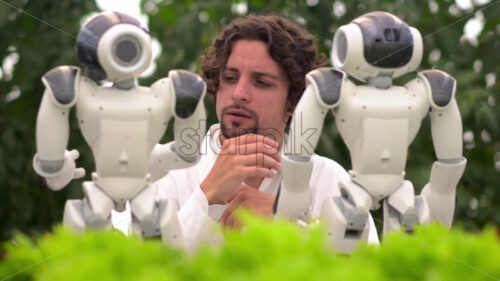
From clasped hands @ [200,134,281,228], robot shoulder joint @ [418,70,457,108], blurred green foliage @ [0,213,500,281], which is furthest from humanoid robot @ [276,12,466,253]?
blurred green foliage @ [0,213,500,281]

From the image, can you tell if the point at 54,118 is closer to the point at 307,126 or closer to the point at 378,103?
the point at 307,126

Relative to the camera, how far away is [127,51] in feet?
4.41

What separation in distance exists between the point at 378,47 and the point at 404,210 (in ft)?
1.20

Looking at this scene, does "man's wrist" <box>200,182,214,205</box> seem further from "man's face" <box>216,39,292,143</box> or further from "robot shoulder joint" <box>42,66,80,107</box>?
"robot shoulder joint" <box>42,66,80,107</box>

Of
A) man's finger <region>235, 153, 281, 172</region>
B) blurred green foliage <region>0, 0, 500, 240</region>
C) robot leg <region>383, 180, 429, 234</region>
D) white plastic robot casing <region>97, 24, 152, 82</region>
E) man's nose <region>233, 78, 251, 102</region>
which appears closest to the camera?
white plastic robot casing <region>97, 24, 152, 82</region>

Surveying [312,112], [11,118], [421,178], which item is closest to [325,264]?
[312,112]

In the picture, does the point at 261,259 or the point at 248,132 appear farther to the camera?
the point at 248,132

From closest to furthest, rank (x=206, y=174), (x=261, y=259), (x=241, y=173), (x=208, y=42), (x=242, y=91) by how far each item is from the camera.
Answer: (x=261, y=259), (x=241, y=173), (x=242, y=91), (x=206, y=174), (x=208, y=42)

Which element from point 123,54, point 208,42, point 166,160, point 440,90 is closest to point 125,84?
point 123,54

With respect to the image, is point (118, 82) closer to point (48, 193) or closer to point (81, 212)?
point (81, 212)

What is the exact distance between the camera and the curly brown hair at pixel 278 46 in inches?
73.5

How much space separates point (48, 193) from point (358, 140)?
1.68 m

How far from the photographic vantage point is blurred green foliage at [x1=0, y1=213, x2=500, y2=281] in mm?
700

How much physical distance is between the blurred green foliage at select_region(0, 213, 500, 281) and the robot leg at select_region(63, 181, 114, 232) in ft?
1.07
